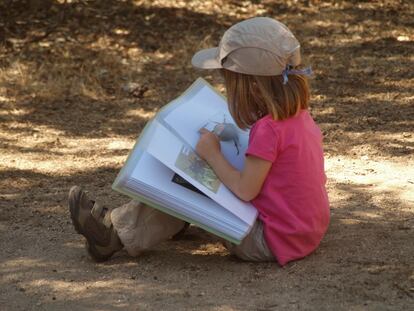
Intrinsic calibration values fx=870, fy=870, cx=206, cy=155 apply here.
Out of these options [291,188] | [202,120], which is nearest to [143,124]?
[202,120]

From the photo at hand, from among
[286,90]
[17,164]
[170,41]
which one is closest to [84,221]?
[286,90]

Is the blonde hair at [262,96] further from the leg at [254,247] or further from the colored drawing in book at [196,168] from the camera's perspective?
the leg at [254,247]

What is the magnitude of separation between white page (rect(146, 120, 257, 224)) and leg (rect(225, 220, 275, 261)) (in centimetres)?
11

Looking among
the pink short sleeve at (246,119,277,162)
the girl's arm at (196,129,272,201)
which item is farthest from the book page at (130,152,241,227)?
the pink short sleeve at (246,119,277,162)

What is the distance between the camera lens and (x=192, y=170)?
3516 mm

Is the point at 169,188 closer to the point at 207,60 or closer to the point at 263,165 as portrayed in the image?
the point at 263,165

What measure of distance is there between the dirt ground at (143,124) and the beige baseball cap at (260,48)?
0.84 metres

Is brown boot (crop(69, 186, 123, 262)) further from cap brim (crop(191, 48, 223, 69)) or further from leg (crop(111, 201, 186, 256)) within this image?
cap brim (crop(191, 48, 223, 69))

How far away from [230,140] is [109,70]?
3520 mm

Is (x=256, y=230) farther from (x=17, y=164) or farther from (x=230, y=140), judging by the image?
(x=17, y=164)

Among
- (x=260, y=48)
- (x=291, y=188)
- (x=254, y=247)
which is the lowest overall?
(x=254, y=247)

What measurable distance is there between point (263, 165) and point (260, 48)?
0.47 meters

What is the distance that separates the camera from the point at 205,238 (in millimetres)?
4137

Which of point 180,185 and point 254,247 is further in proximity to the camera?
point 254,247
